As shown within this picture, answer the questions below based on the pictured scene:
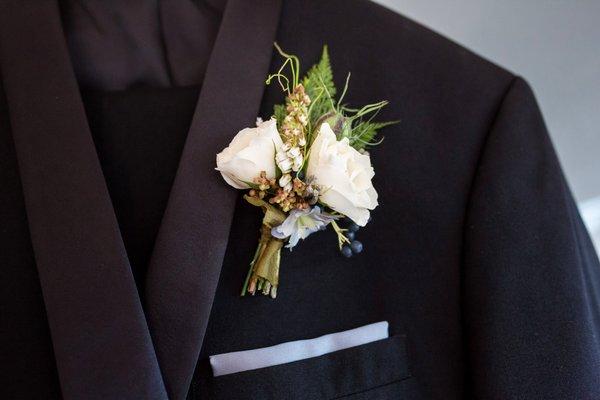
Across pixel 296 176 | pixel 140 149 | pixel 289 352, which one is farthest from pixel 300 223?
pixel 140 149

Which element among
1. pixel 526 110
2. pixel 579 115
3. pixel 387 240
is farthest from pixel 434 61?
pixel 579 115

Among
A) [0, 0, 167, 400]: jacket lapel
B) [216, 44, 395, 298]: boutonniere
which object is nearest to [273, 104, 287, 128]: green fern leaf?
[216, 44, 395, 298]: boutonniere

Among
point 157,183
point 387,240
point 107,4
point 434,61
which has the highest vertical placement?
point 107,4

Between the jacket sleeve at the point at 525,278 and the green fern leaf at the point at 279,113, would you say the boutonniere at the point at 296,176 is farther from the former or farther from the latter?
the jacket sleeve at the point at 525,278

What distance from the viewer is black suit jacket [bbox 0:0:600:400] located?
2.02ft

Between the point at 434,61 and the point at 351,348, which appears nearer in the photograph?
the point at 351,348

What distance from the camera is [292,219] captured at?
0.59 metres

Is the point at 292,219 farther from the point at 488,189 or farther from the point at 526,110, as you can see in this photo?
the point at 526,110

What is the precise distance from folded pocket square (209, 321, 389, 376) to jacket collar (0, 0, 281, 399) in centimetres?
4

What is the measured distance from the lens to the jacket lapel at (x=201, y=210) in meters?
0.62

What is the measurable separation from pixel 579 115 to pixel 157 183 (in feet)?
2.54

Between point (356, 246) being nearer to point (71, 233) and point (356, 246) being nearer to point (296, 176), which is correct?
point (296, 176)

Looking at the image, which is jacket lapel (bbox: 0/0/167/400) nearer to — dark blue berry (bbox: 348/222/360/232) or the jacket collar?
the jacket collar

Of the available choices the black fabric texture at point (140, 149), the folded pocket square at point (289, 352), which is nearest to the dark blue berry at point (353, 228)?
the folded pocket square at point (289, 352)
